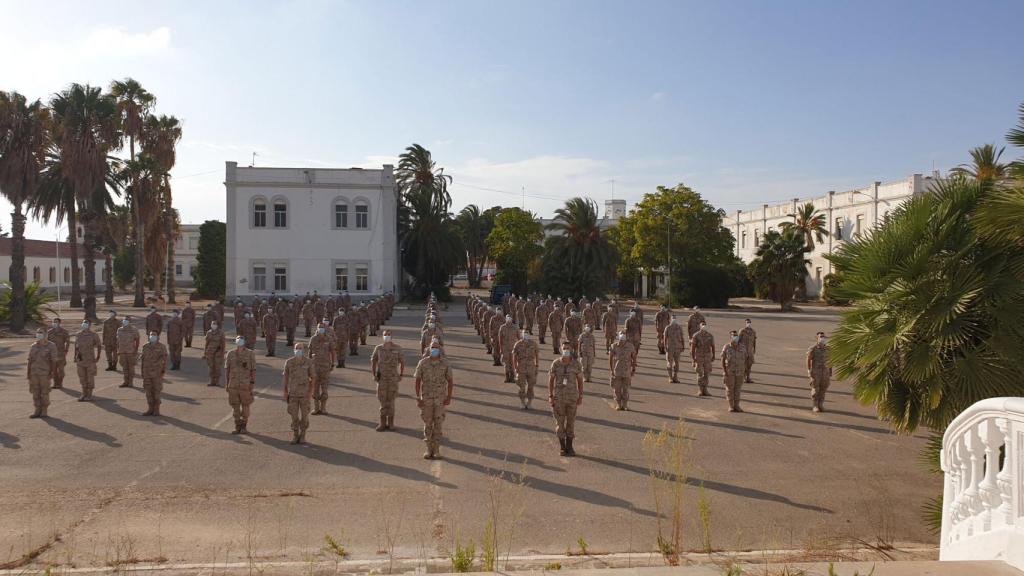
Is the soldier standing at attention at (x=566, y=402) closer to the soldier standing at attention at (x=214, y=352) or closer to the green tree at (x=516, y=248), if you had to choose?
the soldier standing at attention at (x=214, y=352)

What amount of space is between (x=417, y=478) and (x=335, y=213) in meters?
40.1

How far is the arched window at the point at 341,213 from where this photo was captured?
155 ft

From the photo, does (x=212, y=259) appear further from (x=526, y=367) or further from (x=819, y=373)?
(x=819, y=373)

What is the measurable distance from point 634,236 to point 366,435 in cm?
4279

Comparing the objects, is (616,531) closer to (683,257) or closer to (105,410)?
(105,410)

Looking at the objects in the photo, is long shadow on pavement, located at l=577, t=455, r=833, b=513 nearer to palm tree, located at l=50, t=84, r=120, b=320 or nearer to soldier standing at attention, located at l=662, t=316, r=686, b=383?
soldier standing at attention, located at l=662, t=316, r=686, b=383

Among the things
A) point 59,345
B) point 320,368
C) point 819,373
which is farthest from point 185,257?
point 819,373

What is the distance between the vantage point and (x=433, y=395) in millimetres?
10391

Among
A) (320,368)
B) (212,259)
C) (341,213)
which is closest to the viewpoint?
(320,368)

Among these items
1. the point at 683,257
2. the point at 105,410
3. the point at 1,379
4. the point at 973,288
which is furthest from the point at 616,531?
the point at 683,257

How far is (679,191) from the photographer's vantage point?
168 ft

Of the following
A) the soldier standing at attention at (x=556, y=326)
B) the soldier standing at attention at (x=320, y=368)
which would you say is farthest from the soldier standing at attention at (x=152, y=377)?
the soldier standing at attention at (x=556, y=326)

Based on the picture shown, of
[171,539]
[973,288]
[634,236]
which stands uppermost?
[634,236]

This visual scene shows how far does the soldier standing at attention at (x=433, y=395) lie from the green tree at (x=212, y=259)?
45.6 meters
